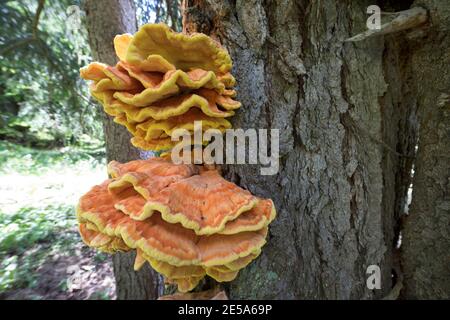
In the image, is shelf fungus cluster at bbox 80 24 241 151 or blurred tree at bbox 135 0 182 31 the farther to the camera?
blurred tree at bbox 135 0 182 31

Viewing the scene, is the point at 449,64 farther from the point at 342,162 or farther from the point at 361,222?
the point at 361,222

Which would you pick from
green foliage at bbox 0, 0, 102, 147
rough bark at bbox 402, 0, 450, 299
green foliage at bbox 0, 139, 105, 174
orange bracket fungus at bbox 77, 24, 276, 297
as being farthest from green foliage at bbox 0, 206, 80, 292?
rough bark at bbox 402, 0, 450, 299

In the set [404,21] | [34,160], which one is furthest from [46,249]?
[34,160]

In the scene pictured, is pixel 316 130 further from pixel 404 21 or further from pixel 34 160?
pixel 34 160

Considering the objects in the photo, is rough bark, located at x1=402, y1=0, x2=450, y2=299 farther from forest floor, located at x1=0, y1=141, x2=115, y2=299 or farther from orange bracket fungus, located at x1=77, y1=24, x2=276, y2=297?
forest floor, located at x1=0, y1=141, x2=115, y2=299

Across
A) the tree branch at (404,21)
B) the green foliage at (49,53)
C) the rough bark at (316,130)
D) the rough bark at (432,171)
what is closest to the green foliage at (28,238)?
the green foliage at (49,53)

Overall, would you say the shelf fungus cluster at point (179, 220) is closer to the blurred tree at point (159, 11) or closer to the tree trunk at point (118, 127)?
the tree trunk at point (118, 127)
